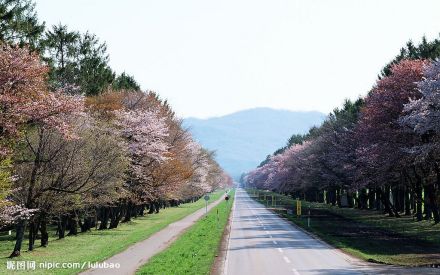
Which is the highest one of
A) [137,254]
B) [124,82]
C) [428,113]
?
[124,82]

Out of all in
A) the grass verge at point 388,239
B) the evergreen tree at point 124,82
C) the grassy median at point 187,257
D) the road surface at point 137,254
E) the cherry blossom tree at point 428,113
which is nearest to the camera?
the grassy median at point 187,257

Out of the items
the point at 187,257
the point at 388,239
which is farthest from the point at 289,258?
the point at 388,239

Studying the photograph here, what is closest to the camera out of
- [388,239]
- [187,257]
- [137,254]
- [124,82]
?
[187,257]

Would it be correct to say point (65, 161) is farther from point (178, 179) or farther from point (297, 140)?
point (297, 140)

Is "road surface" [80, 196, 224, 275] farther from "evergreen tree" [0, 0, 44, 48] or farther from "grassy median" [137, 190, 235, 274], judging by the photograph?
"evergreen tree" [0, 0, 44, 48]

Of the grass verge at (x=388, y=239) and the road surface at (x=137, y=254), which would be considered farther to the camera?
the grass verge at (x=388, y=239)

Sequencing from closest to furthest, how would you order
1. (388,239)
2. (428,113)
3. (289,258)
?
1. (289,258)
2. (428,113)
3. (388,239)

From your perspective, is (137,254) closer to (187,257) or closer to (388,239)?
(187,257)

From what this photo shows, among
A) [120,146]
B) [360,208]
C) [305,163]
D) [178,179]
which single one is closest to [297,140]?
[305,163]

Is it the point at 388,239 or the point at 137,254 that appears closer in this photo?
the point at 137,254

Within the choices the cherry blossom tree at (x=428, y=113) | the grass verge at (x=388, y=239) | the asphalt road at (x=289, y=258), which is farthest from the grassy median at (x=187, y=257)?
the cherry blossom tree at (x=428, y=113)

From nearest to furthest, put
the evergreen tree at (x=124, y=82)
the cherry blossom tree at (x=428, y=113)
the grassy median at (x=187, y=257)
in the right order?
the grassy median at (x=187, y=257) < the cherry blossom tree at (x=428, y=113) < the evergreen tree at (x=124, y=82)

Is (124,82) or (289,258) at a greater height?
(124,82)

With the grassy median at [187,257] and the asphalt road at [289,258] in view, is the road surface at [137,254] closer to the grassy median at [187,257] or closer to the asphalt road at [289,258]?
the grassy median at [187,257]
